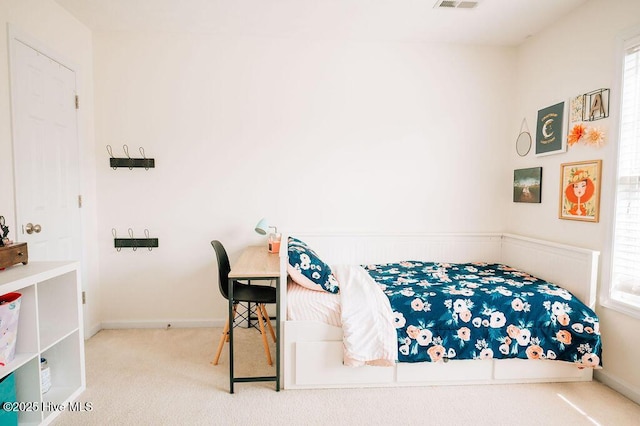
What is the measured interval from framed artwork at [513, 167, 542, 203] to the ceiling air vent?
1.47 meters

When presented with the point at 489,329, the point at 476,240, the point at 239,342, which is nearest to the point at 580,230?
the point at 476,240

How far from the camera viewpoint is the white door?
213cm

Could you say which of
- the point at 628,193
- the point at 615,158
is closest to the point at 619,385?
the point at 628,193

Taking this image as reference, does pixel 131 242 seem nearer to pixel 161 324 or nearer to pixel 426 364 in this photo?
pixel 161 324

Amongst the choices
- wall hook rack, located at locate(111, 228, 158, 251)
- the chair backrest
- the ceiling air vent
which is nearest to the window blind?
the ceiling air vent

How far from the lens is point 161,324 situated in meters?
3.07

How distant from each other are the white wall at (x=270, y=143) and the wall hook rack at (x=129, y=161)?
44 mm

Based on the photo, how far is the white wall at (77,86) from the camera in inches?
79.8

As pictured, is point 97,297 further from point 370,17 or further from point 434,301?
point 370,17

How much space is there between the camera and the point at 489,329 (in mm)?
2141

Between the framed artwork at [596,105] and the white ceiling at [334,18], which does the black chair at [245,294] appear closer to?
the white ceiling at [334,18]

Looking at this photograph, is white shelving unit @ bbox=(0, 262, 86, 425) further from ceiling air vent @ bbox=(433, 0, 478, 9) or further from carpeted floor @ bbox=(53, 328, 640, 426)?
ceiling air vent @ bbox=(433, 0, 478, 9)

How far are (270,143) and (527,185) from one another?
7.86ft

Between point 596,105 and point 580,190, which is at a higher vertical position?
point 596,105
